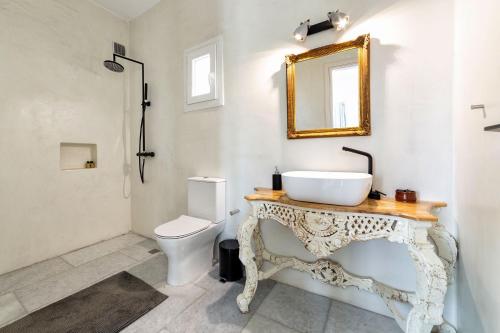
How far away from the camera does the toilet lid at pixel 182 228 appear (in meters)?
1.59

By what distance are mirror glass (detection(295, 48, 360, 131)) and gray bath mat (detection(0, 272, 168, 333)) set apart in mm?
1747

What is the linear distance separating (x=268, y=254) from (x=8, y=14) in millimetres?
3158

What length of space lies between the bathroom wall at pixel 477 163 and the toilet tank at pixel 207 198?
5.29ft

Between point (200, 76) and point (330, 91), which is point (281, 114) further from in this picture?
point (200, 76)

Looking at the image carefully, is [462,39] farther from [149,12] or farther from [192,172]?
[149,12]

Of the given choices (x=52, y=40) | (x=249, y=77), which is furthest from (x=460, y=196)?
(x=52, y=40)

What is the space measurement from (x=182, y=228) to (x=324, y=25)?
1886 millimetres

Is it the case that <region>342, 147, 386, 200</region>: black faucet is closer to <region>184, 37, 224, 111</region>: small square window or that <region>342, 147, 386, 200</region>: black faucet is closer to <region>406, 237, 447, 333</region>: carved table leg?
<region>406, 237, 447, 333</region>: carved table leg

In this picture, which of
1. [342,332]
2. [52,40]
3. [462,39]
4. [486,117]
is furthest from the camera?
[52,40]

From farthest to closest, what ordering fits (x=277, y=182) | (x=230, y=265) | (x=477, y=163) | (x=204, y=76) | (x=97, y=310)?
1. (x=204, y=76)
2. (x=230, y=265)
3. (x=277, y=182)
4. (x=97, y=310)
5. (x=477, y=163)

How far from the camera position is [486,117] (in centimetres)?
82

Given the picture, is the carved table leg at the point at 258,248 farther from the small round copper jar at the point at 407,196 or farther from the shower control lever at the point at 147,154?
the shower control lever at the point at 147,154

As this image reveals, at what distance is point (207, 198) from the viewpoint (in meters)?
1.90

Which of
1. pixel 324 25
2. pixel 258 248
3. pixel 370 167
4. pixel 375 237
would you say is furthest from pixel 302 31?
pixel 258 248
